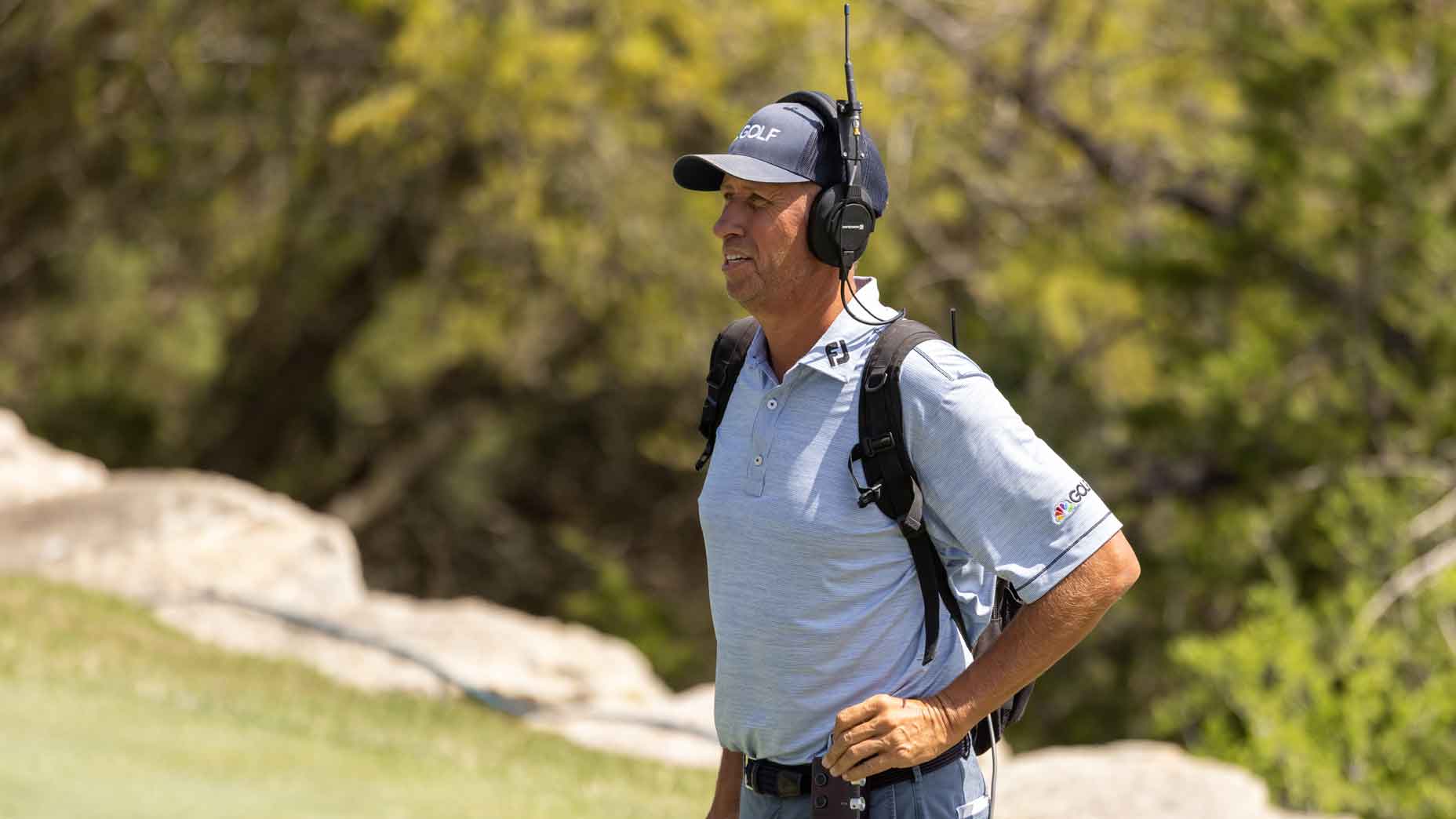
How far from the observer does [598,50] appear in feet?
48.9

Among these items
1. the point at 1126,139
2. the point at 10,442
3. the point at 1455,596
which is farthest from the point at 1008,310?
the point at 10,442

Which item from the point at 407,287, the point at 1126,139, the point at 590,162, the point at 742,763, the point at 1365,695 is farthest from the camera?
the point at 407,287

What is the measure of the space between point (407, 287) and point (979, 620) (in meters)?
16.8

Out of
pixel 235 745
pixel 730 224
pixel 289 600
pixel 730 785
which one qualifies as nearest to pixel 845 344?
pixel 730 224

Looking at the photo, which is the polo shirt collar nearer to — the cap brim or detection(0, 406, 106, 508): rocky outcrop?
the cap brim

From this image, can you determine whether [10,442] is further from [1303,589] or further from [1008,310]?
[1303,589]

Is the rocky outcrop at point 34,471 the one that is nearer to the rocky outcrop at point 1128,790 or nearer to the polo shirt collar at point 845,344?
the rocky outcrop at point 1128,790

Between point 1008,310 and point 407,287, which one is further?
point 407,287

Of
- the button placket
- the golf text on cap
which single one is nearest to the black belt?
the button placket

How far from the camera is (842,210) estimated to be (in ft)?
8.84

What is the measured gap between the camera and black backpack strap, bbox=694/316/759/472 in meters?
2.94

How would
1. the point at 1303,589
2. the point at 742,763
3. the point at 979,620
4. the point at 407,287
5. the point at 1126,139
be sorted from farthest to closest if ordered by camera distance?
the point at 407,287, the point at 1126,139, the point at 1303,589, the point at 742,763, the point at 979,620

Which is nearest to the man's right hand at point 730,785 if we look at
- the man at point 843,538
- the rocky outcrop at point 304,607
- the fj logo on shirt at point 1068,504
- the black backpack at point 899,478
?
the man at point 843,538

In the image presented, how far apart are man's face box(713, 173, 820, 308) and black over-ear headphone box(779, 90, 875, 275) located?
0.02 metres
